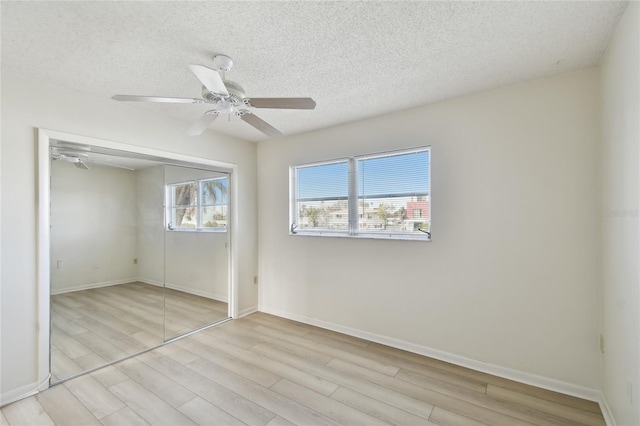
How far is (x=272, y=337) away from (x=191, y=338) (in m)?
0.95

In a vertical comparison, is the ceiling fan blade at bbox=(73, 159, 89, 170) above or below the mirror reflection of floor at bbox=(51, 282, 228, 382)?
above

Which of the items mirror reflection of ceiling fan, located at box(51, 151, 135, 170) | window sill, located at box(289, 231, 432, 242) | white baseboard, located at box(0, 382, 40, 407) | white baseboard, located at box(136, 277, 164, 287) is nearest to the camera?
white baseboard, located at box(0, 382, 40, 407)

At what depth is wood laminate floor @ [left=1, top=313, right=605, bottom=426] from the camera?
6.33 feet

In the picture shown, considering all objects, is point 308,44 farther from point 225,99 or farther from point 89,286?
point 89,286

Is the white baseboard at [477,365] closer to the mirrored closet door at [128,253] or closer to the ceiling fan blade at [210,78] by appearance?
the mirrored closet door at [128,253]

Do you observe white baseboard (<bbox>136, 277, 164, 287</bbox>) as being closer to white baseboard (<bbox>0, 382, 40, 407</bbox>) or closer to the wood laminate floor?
the wood laminate floor

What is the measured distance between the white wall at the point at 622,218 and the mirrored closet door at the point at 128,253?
388 cm

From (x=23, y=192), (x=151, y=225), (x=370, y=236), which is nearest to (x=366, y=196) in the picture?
(x=370, y=236)

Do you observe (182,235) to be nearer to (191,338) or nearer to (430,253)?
(191,338)

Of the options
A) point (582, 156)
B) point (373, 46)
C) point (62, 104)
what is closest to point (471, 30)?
point (373, 46)

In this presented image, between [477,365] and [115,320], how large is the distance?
3924mm

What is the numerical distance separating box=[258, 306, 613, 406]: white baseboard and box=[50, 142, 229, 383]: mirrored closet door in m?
1.75

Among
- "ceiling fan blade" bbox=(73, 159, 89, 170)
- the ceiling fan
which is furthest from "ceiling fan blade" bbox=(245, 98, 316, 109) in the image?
"ceiling fan blade" bbox=(73, 159, 89, 170)

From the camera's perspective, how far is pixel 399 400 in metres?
2.12
